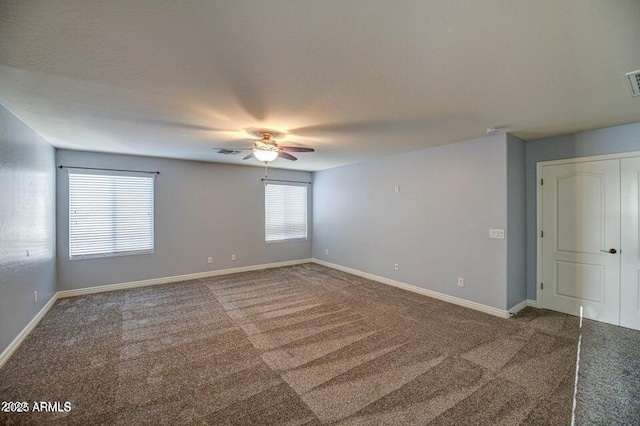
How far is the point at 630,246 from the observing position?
3232 millimetres

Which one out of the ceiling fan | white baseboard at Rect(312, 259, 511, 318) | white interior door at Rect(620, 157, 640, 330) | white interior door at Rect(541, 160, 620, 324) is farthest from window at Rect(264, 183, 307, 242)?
white interior door at Rect(620, 157, 640, 330)

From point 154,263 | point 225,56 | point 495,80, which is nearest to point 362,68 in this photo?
point 225,56

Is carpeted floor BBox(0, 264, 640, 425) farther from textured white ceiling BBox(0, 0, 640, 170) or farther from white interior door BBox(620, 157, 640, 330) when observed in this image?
textured white ceiling BBox(0, 0, 640, 170)

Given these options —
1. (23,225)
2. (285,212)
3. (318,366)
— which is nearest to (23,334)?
(23,225)

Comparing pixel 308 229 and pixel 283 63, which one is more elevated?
pixel 283 63

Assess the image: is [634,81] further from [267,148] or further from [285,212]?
[285,212]

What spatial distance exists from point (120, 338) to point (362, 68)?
3.80 m

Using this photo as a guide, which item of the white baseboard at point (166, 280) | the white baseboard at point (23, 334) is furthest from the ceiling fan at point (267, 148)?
the white baseboard at point (166, 280)

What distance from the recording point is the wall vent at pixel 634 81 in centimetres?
204

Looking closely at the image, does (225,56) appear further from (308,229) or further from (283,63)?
(308,229)

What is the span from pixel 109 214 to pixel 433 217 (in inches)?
226

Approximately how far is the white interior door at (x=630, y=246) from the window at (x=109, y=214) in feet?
24.0

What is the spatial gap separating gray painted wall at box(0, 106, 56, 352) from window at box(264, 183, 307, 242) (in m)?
3.81

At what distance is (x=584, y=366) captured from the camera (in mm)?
2492
